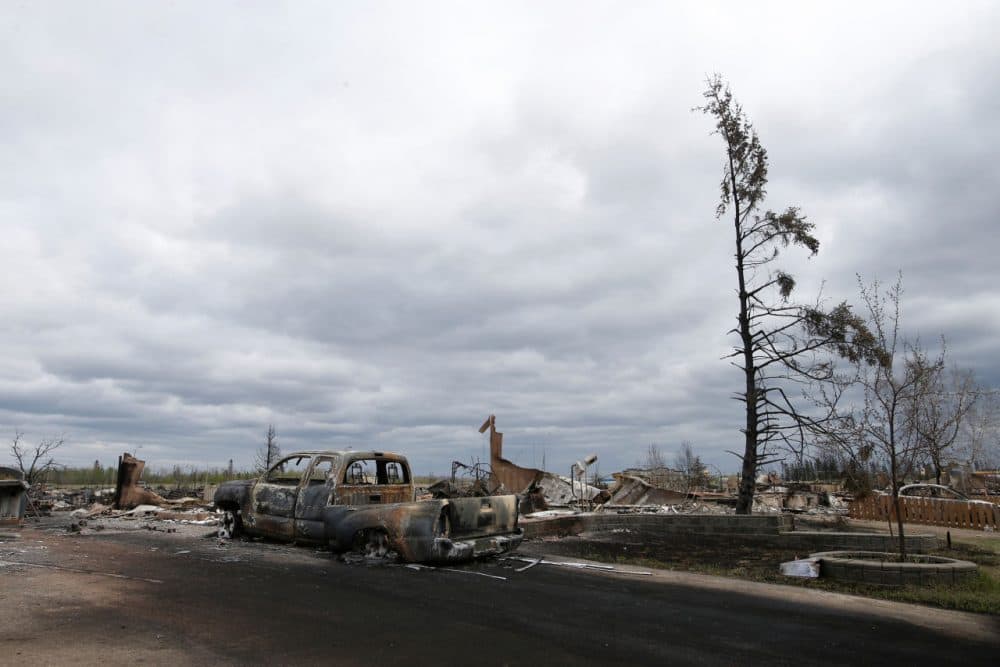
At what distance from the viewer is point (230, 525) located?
12438 millimetres

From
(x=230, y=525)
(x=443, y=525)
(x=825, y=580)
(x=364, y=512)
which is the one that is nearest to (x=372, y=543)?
(x=364, y=512)

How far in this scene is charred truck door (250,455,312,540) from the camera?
11.2m

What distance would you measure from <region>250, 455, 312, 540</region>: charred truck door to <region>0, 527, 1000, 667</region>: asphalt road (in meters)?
1.23

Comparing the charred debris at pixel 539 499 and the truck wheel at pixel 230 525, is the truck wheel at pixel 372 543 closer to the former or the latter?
the truck wheel at pixel 230 525

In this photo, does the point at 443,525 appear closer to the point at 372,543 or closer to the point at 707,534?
the point at 372,543

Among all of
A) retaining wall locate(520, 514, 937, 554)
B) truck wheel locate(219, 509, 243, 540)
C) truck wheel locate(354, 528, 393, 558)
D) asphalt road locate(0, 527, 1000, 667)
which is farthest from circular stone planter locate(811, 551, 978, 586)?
truck wheel locate(219, 509, 243, 540)

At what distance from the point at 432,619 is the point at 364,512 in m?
3.88

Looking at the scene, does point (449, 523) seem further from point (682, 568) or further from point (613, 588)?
point (682, 568)

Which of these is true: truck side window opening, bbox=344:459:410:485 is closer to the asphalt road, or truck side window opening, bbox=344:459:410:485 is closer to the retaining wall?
the asphalt road

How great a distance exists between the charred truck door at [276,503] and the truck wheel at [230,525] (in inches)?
24.6

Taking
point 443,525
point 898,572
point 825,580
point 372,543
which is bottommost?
point 825,580

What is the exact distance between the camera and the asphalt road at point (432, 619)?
5.29 meters

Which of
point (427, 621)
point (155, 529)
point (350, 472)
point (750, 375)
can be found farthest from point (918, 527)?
point (155, 529)

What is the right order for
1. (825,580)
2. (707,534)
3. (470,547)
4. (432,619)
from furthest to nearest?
(707,534) → (470,547) → (825,580) → (432,619)
